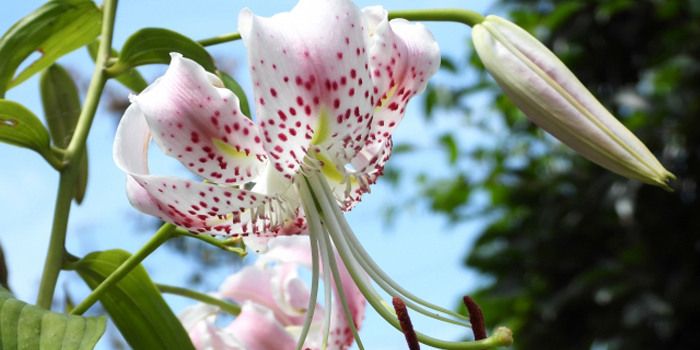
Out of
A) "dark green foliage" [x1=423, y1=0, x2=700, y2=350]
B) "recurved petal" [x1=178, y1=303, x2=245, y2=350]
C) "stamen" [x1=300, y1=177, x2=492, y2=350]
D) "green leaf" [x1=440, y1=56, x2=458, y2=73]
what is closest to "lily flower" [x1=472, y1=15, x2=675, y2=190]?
"stamen" [x1=300, y1=177, x2=492, y2=350]

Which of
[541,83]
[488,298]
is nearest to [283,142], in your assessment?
[541,83]

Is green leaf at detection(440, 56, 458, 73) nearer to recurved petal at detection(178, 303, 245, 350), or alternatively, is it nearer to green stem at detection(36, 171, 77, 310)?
recurved petal at detection(178, 303, 245, 350)

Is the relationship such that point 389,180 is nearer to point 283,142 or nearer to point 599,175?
point 599,175

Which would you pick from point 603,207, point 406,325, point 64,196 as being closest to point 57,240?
point 64,196

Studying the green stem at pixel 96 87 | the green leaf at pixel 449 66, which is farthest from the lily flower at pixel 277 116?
the green leaf at pixel 449 66

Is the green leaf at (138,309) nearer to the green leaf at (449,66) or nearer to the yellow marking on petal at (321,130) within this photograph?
the yellow marking on petal at (321,130)
